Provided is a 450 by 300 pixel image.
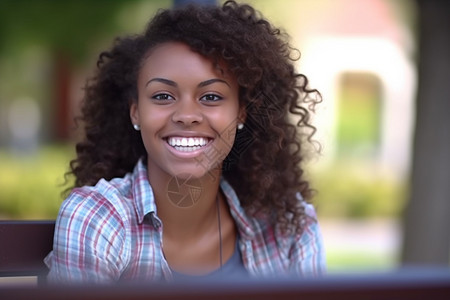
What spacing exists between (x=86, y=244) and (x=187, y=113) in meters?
0.45

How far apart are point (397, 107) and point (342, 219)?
448 centimetres

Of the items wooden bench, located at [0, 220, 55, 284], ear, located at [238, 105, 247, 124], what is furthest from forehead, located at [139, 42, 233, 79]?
wooden bench, located at [0, 220, 55, 284]

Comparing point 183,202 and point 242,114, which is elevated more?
point 242,114

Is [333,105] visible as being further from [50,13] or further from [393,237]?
[50,13]

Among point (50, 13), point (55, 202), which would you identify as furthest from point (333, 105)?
point (50, 13)

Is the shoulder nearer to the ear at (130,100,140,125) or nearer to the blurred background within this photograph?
the ear at (130,100,140,125)

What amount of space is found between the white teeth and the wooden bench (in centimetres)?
43

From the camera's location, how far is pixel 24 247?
2184 millimetres

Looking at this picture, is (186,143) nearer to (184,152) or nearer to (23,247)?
(184,152)

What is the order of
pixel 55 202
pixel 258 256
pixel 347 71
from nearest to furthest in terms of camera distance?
1. pixel 258 256
2. pixel 55 202
3. pixel 347 71

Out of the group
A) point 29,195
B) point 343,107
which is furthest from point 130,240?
point 343,107

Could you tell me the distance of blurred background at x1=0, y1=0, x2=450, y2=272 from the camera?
16.2 ft

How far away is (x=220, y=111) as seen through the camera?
85.5 inches

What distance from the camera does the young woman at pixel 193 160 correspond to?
2121 millimetres
